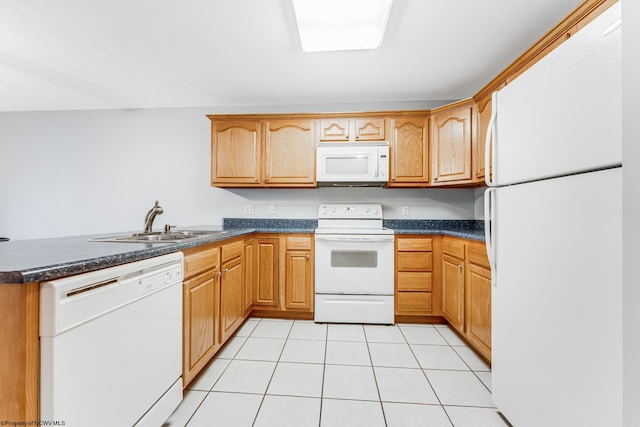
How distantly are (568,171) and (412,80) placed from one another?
193cm

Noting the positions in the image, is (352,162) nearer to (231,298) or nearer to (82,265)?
(231,298)

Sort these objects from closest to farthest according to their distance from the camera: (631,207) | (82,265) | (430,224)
Result: (631,207) → (82,265) → (430,224)

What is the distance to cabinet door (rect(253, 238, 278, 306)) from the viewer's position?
2629 mm

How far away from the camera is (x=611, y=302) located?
2.56 feet

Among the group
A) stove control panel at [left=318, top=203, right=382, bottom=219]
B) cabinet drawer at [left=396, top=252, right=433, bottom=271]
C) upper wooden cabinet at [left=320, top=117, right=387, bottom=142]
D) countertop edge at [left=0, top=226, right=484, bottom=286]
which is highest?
upper wooden cabinet at [left=320, top=117, right=387, bottom=142]

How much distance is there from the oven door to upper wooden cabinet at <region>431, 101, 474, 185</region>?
32.7 inches

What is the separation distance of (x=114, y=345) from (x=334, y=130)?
2.41 m

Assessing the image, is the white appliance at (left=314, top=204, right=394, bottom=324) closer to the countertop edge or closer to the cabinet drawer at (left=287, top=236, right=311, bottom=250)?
the cabinet drawer at (left=287, top=236, right=311, bottom=250)

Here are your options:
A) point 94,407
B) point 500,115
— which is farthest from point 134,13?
point 500,115

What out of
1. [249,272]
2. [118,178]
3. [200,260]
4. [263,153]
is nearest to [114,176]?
[118,178]

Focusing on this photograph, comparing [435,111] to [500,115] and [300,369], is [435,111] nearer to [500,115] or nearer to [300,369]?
[500,115]

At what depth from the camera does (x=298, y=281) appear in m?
2.61

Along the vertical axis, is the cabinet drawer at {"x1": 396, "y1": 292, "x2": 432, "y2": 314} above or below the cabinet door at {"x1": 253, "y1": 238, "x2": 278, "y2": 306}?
below

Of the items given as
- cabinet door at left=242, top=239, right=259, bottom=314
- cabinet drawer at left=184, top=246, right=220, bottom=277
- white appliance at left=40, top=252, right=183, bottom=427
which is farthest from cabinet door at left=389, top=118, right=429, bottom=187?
white appliance at left=40, top=252, right=183, bottom=427
